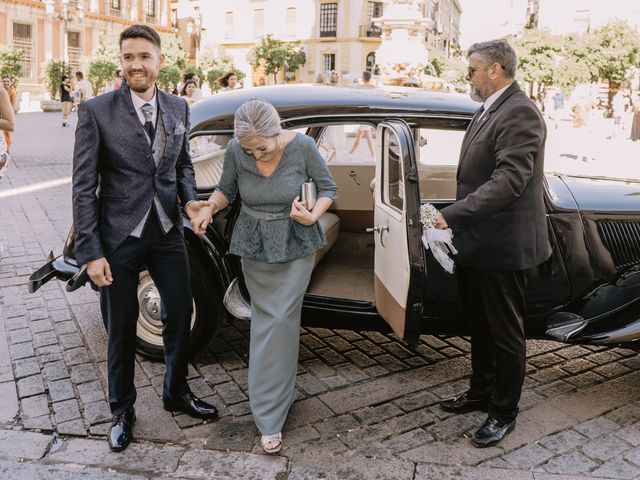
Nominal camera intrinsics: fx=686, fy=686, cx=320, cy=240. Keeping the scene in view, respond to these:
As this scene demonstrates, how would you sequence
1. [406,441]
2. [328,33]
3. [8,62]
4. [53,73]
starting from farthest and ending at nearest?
[328,33] → [53,73] → [8,62] → [406,441]

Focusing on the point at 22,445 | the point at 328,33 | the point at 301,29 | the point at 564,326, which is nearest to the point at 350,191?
the point at 564,326

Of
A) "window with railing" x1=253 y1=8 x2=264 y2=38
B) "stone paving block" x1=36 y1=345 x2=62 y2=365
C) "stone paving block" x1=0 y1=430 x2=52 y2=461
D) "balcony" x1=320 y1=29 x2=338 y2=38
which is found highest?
"window with railing" x1=253 y1=8 x2=264 y2=38

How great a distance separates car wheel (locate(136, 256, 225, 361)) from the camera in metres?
4.23

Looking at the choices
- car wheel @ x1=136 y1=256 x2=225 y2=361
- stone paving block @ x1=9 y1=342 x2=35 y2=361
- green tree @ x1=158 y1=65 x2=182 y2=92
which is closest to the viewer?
car wheel @ x1=136 y1=256 x2=225 y2=361

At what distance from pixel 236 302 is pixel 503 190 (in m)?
1.77

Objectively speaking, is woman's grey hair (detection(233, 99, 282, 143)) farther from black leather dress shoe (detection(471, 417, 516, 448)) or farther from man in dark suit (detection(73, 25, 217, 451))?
black leather dress shoe (detection(471, 417, 516, 448))

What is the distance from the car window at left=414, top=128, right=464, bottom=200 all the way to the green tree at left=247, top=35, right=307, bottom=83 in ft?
204

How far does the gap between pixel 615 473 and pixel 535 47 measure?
33.8m

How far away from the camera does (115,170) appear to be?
3270 millimetres

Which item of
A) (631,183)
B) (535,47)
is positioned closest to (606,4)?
(535,47)

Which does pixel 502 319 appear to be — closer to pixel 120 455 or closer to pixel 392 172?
pixel 392 172

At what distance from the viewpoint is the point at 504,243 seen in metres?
3.37

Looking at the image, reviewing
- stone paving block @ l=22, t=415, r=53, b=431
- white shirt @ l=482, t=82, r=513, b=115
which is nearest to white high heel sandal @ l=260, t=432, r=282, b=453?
stone paving block @ l=22, t=415, r=53, b=431

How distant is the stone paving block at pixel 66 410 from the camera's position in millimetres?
3765
